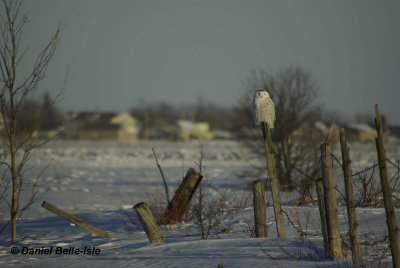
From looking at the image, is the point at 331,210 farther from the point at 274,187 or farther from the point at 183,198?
the point at 183,198

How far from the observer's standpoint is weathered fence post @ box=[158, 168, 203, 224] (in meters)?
10.6

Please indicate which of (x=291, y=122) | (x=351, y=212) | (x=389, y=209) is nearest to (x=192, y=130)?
(x=291, y=122)

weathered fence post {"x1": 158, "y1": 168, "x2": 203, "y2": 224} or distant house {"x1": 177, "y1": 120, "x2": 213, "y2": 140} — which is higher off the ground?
distant house {"x1": 177, "y1": 120, "x2": 213, "y2": 140}

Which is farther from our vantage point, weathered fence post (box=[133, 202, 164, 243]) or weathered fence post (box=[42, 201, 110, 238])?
weathered fence post (box=[42, 201, 110, 238])

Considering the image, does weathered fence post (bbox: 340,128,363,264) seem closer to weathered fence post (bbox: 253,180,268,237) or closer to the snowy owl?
the snowy owl

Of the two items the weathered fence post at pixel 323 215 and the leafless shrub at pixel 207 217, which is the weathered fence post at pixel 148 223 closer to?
the leafless shrub at pixel 207 217

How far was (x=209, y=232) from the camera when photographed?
9.95 metres

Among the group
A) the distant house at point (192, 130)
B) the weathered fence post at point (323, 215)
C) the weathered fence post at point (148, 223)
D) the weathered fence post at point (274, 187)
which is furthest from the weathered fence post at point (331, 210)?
the distant house at point (192, 130)

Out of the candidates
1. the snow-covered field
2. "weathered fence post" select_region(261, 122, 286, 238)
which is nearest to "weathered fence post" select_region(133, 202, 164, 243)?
the snow-covered field

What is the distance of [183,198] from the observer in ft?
36.1

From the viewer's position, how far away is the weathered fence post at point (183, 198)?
10641 millimetres

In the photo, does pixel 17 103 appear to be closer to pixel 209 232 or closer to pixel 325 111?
pixel 209 232

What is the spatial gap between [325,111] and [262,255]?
45.6ft

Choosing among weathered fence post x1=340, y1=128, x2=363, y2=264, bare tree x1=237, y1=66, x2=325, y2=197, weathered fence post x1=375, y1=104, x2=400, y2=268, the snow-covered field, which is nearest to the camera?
weathered fence post x1=375, y1=104, x2=400, y2=268
